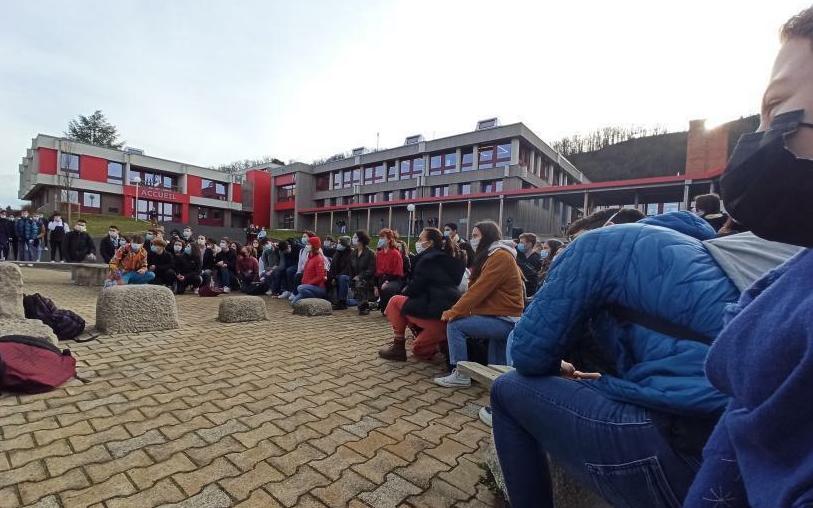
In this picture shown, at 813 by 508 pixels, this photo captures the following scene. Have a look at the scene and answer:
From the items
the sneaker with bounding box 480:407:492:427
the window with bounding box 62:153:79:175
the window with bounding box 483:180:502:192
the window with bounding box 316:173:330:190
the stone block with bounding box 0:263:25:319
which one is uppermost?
the window with bounding box 316:173:330:190

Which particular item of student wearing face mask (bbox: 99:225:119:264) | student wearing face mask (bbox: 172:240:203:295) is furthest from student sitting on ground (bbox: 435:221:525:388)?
student wearing face mask (bbox: 99:225:119:264)

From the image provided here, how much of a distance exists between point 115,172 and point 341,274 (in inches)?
1594

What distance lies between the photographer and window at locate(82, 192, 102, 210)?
36406 mm

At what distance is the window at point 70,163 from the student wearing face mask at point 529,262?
140ft

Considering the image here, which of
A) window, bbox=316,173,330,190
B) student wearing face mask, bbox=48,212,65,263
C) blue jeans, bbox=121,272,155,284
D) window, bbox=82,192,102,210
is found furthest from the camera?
window, bbox=316,173,330,190

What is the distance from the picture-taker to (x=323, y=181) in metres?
48.7

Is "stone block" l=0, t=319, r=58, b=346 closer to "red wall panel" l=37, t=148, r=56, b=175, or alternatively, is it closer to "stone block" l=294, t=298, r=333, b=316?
"stone block" l=294, t=298, r=333, b=316

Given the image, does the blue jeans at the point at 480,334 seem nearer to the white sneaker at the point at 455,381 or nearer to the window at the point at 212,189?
the white sneaker at the point at 455,381

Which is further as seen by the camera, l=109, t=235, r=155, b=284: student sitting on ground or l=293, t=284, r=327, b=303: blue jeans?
l=293, t=284, r=327, b=303: blue jeans

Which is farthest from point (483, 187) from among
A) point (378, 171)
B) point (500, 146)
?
point (378, 171)

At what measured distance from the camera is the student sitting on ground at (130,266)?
27.3ft

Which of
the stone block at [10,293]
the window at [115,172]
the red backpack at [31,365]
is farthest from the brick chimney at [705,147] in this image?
the window at [115,172]

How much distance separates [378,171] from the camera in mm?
43781

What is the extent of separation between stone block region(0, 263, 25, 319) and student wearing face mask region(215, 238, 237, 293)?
695 cm
